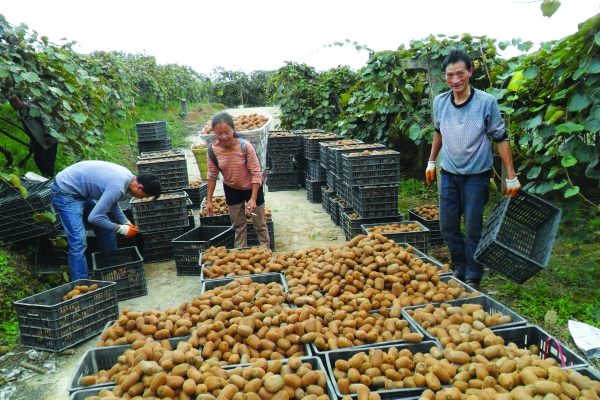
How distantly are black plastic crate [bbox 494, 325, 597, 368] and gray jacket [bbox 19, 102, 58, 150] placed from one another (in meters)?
5.76

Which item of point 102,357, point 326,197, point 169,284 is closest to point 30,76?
point 169,284

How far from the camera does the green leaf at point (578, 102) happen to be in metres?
3.49

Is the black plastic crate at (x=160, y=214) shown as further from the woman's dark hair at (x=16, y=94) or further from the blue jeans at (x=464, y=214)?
the blue jeans at (x=464, y=214)

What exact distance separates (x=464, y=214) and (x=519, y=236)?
57 cm

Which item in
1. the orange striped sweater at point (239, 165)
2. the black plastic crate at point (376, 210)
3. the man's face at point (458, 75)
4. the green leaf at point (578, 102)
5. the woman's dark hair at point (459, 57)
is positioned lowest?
the black plastic crate at point (376, 210)

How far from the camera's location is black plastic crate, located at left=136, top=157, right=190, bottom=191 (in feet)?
22.5

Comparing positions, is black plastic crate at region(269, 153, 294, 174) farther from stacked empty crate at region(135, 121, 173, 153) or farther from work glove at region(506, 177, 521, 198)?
work glove at region(506, 177, 521, 198)

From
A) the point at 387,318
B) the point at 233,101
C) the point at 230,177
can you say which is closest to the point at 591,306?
the point at 387,318

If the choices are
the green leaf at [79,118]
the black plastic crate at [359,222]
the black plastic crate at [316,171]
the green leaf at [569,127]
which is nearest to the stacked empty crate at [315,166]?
the black plastic crate at [316,171]

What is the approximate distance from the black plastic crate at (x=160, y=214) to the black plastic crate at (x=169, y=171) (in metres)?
1.08

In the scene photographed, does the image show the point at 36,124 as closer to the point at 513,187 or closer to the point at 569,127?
the point at 513,187

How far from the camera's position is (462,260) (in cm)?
452

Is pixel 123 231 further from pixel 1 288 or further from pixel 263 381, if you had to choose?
pixel 263 381

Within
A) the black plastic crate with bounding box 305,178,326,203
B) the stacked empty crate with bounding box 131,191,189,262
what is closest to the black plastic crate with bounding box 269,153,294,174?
the black plastic crate with bounding box 305,178,326,203
